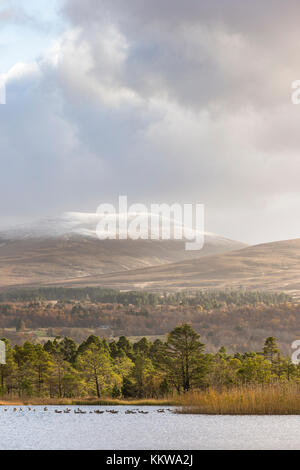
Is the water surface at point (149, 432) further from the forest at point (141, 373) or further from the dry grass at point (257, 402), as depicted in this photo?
the forest at point (141, 373)

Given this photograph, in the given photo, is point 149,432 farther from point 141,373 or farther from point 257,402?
point 141,373

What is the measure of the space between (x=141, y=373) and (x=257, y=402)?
95.3ft

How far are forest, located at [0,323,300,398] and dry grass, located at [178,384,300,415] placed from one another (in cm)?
1283

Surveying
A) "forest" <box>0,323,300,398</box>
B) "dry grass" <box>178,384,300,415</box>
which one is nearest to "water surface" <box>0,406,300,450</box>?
"dry grass" <box>178,384,300,415</box>

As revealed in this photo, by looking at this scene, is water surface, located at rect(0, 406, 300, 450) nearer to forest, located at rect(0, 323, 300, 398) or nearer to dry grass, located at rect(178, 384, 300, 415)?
dry grass, located at rect(178, 384, 300, 415)

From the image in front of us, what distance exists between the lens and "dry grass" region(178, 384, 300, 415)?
183ft

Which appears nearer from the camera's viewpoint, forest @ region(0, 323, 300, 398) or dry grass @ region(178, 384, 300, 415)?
dry grass @ region(178, 384, 300, 415)

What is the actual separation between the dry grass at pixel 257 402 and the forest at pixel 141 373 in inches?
505

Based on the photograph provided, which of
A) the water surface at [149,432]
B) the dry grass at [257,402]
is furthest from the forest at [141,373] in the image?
the dry grass at [257,402]

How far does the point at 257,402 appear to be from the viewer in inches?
2234
